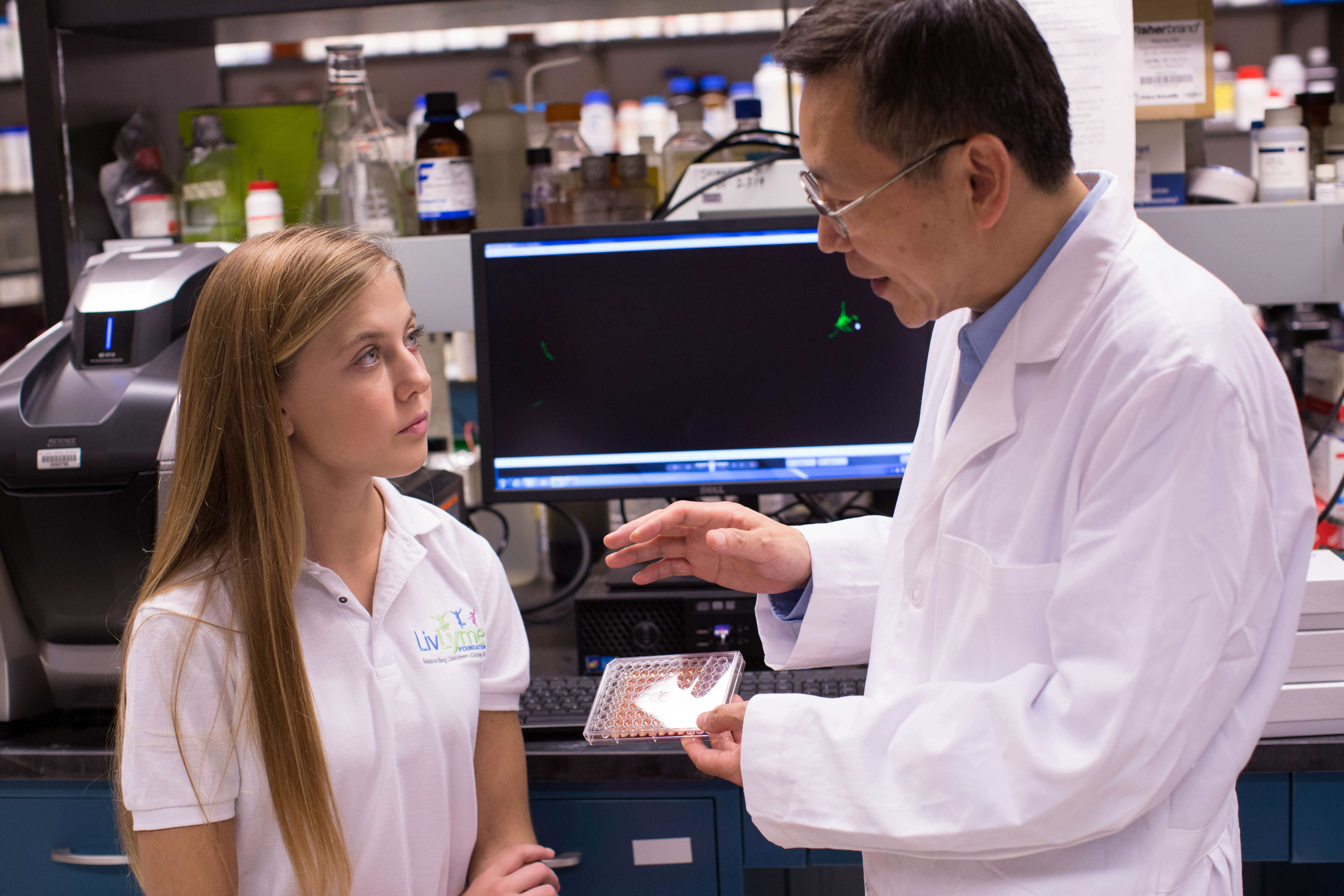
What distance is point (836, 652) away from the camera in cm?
118

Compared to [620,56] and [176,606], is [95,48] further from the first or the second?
[620,56]

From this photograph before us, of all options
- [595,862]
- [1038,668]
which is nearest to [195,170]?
[595,862]

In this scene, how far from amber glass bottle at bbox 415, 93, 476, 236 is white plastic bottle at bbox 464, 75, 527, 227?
4.8 inches

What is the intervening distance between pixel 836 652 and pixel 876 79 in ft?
2.05

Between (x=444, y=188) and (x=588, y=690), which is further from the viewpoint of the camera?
(x=444, y=188)

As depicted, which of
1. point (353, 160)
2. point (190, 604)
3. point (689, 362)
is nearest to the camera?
point (190, 604)

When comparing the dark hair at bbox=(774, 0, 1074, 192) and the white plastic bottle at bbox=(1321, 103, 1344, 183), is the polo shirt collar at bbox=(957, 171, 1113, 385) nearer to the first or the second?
the dark hair at bbox=(774, 0, 1074, 192)

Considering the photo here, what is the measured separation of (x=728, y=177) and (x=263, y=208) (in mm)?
738

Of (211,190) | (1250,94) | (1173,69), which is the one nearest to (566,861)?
(211,190)

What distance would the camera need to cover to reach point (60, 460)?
129cm

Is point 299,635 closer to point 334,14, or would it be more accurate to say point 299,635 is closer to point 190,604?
point 190,604

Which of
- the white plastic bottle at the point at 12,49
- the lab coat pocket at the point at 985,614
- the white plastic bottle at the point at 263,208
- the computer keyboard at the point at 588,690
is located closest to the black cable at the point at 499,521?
the computer keyboard at the point at 588,690

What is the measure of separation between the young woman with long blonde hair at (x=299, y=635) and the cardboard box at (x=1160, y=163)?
3.71ft

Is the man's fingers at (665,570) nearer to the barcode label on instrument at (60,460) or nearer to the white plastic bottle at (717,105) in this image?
the barcode label on instrument at (60,460)
